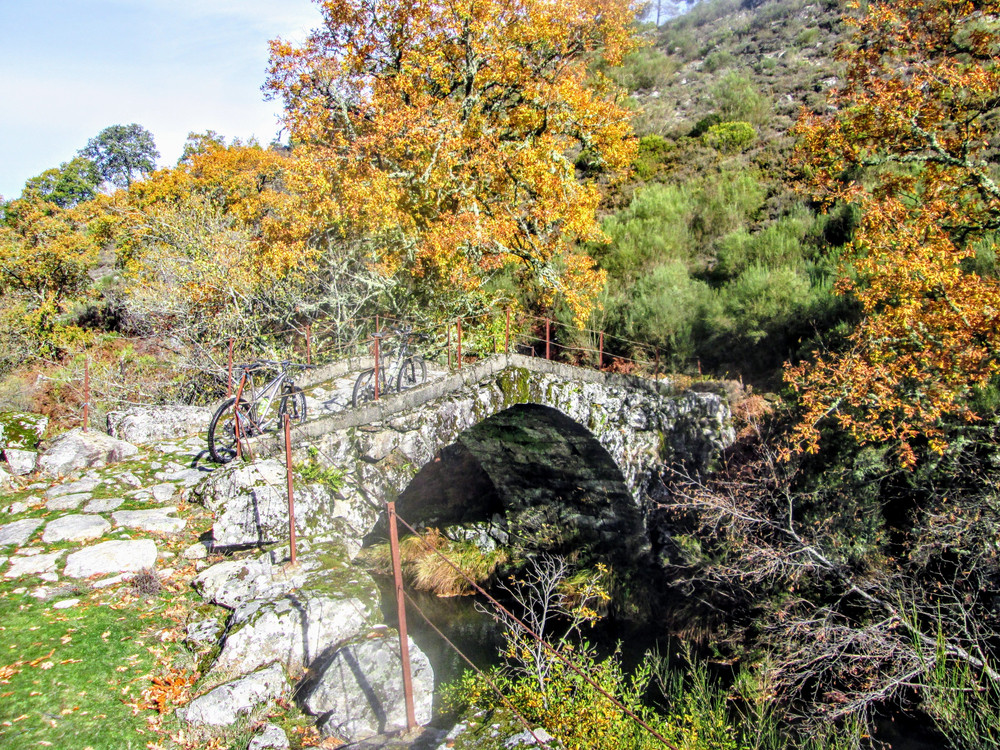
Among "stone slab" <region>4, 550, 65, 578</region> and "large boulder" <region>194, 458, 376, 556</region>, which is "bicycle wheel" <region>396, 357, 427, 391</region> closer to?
"large boulder" <region>194, 458, 376, 556</region>

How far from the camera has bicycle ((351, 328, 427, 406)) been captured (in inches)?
316

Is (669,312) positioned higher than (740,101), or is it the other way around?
(740,101)

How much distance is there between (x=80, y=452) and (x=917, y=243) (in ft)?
35.4

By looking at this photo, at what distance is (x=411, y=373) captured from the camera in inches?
358

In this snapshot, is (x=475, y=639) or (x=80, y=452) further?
(x=475, y=639)

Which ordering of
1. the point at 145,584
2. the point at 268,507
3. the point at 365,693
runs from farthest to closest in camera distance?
the point at 268,507
the point at 145,584
the point at 365,693

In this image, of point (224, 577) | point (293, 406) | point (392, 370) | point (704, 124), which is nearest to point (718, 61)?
point (704, 124)

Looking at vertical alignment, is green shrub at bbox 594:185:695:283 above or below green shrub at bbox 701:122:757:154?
below

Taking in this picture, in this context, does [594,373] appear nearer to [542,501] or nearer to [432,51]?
[542,501]

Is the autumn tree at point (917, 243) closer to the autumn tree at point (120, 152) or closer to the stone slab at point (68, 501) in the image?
the stone slab at point (68, 501)

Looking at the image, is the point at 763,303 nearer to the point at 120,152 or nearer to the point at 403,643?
the point at 403,643

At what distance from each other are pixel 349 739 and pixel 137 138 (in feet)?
131

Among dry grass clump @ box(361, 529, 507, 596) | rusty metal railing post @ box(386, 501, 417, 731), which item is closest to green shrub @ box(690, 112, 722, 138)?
dry grass clump @ box(361, 529, 507, 596)

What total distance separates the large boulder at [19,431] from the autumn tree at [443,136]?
231 inches
